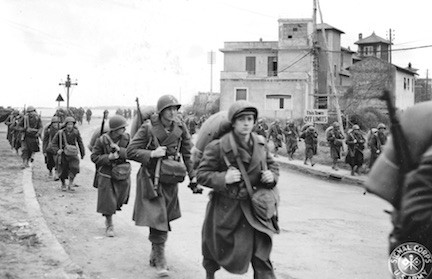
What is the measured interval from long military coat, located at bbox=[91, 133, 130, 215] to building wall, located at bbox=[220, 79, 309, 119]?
41.9 meters

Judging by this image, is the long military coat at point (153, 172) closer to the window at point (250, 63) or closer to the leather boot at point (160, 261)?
the leather boot at point (160, 261)

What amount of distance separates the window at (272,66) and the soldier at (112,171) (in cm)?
4886

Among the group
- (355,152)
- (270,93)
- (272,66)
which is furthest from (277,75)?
(355,152)

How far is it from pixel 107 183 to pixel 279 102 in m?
44.3

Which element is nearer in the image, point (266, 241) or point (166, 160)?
point (266, 241)

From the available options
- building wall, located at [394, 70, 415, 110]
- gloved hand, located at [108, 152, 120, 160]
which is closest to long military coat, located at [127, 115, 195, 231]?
gloved hand, located at [108, 152, 120, 160]

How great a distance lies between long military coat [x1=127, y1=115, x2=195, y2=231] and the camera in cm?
643

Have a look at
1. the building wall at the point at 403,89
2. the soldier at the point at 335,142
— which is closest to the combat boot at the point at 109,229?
the soldier at the point at 335,142

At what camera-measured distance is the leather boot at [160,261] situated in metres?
6.32

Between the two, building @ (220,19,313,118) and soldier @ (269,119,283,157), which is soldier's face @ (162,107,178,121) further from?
building @ (220,19,313,118)

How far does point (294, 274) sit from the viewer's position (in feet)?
21.2

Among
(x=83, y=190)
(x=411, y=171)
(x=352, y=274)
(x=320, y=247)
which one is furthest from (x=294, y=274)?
(x=83, y=190)

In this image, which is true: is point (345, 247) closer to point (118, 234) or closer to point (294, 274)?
point (294, 274)

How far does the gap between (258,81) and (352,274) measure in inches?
1852
